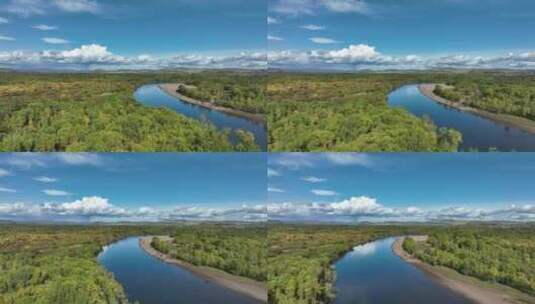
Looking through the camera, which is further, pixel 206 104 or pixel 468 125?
Result: pixel 206 104

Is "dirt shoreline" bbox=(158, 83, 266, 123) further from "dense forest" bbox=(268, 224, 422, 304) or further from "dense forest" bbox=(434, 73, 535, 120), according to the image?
"dense forest" bbox=(434, 73, 535, 120)

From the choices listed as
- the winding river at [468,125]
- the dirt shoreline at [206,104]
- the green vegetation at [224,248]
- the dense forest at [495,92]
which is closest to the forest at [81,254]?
the green vegetation at [224,248]

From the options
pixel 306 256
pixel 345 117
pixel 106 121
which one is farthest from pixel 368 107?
pixel 106 121

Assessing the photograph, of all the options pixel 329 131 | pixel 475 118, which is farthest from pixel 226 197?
pixel 475 118

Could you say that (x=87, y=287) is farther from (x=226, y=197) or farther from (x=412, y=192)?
(x=412, y=192)

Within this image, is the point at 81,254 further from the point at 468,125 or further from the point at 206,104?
the point at 468,125

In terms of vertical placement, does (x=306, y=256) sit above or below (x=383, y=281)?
above

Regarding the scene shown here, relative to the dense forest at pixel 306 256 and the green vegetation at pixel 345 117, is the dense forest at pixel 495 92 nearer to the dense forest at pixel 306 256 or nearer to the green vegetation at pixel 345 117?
the green vegetation at pixel 345 117

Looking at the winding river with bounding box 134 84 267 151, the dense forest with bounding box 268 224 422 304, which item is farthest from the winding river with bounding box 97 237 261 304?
the winding river with bounding box 134 84 267 151
